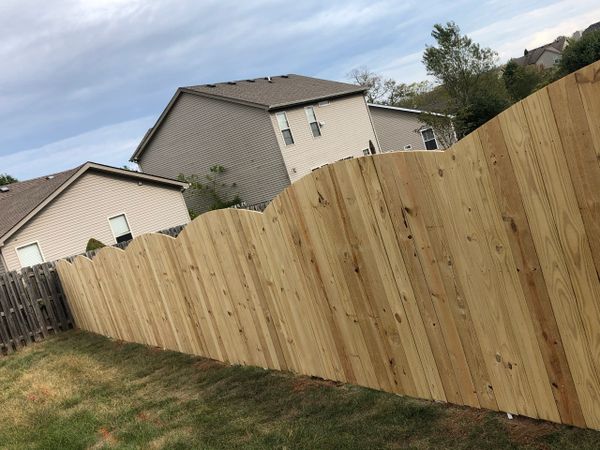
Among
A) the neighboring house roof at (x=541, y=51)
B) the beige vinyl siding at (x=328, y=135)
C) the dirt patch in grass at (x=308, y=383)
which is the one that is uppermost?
the neighboring house roof at (x=541, y=51)

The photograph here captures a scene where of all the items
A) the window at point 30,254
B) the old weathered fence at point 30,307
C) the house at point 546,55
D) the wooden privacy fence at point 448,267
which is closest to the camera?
the wooden privacy fence at point 448,267

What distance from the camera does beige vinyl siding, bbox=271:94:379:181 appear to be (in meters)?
29.9

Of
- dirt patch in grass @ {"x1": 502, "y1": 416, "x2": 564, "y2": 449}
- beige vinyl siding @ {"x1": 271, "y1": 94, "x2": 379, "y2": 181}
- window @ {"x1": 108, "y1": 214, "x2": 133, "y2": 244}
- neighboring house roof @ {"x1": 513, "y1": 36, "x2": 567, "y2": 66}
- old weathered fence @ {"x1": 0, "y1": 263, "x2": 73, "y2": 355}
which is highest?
neighboring house roof @ {"x1": 513, "y1": 36, "x2": 567, "y2": 66}

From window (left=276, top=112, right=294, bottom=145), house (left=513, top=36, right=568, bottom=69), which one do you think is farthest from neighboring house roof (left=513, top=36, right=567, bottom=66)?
window (left=276, top=112, right=294, bottom=145)

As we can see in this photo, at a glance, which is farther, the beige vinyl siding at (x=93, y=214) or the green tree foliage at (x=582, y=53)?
the green tree foliage at (x=582, y=53)

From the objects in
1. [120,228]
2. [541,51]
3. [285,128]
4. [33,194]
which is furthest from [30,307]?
[541,51]

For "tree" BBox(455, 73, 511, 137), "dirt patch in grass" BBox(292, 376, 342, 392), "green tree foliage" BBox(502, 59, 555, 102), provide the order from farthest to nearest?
"green tree foliage" BBox(502, 59, 555, 102) < "tree" BBox(455, 73, 511, 137) < "dirt patch in grass" BBox(292, 376, 342, 392)

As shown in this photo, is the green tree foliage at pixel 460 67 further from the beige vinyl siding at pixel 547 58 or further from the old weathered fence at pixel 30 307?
the beige vinyl siding at pixel 547 58

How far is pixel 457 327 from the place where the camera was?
355 cm

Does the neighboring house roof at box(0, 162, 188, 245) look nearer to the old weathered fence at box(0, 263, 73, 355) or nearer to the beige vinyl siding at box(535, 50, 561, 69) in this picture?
the old weathered fence at box(0, 263, 73, 355)

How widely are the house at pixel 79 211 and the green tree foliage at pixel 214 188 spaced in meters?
4.19

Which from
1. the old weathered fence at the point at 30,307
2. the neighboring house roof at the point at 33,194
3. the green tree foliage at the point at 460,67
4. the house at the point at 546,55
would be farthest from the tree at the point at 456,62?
the house at the point at 546,55

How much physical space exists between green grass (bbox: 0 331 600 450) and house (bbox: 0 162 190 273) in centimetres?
1560

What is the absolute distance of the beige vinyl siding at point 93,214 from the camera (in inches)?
909
